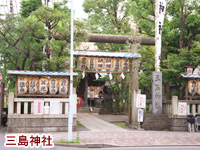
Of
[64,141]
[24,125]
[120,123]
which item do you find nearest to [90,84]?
[120,123]

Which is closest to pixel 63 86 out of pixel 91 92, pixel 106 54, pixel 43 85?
pixel 43 85

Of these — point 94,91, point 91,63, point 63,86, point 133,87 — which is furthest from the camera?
point 94,91

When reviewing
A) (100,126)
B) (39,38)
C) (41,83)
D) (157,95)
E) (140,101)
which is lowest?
(100,126)

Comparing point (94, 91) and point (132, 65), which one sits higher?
point (132, 65)

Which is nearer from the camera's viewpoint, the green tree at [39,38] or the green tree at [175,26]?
the green tree at [39,38]

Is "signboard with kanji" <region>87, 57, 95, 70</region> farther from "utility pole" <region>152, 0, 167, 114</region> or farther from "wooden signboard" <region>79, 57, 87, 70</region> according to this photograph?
"utility pole" <region>152, 0, 167, 114</region>

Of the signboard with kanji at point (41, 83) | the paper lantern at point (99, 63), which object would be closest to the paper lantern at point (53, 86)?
the signboard with kanji at point (41, 83)

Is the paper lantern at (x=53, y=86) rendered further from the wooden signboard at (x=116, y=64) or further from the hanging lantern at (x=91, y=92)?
the hanging lantern at (x=91, y=92)

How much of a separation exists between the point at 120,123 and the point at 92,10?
1463cm

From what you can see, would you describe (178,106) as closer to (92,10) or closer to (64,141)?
(64,141)

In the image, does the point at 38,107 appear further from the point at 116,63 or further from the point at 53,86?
the point at 116,63

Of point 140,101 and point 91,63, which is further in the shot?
point 91,63

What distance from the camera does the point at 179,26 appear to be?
22.6 m

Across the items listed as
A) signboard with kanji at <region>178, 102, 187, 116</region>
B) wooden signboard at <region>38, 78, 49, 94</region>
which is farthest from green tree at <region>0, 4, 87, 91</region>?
signboard with kanji at <region>178, 102, 187, 116</region>
